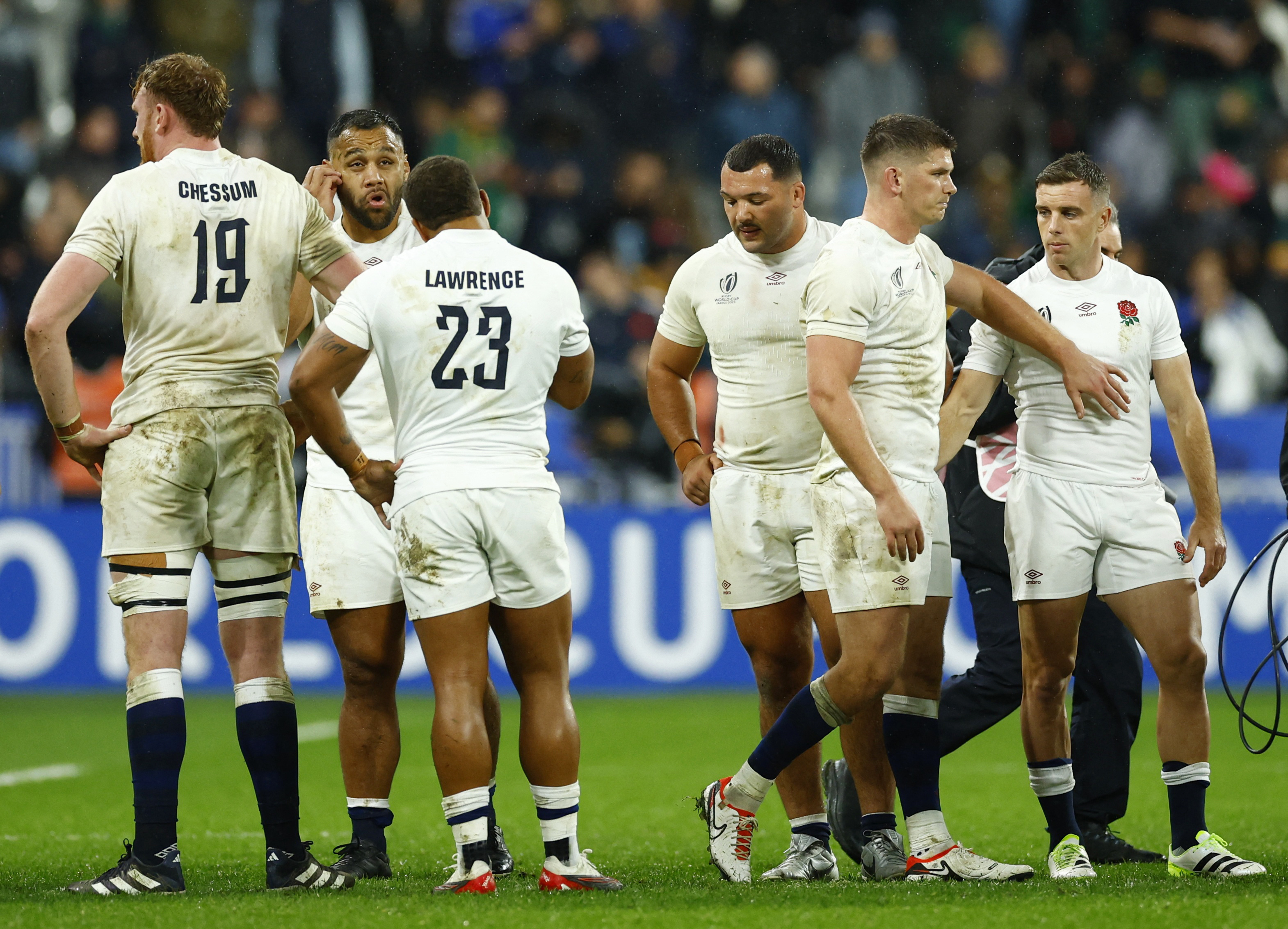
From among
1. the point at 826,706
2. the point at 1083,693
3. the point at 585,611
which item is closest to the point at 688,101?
the point at 585,611

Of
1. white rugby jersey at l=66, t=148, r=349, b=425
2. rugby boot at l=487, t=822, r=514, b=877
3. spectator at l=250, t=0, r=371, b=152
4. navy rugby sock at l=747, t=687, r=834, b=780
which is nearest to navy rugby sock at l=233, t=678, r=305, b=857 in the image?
rugby boot at l=487, t=822, r=514, b=877

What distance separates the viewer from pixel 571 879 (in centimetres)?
510

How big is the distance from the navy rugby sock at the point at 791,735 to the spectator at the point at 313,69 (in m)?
10.5

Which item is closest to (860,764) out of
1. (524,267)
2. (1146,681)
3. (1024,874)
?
(1024,874)

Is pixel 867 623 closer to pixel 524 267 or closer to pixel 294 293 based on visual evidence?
pixel 524 267

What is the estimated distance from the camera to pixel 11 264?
538 inches

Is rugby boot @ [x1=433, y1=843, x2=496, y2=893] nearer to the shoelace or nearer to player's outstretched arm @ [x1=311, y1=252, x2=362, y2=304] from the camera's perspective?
the shoelace

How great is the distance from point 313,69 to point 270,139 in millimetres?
1272

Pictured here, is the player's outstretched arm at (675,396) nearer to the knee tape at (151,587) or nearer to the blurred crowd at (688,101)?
the knee tape at (151,587)

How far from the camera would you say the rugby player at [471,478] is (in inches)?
196

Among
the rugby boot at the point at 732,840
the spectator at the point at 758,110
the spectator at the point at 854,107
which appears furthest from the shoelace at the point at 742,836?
the spectator at the point at 758,110

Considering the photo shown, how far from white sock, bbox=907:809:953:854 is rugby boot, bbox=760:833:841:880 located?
29cm

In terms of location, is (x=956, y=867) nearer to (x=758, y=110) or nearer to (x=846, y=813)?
(x=846, y=813)

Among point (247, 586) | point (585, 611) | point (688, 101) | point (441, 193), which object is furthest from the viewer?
point (688, 101)
